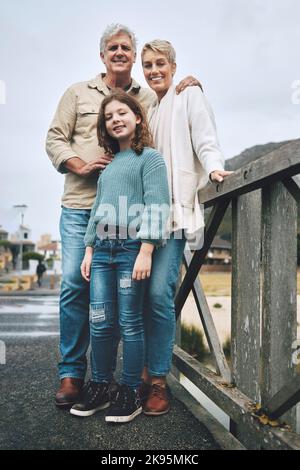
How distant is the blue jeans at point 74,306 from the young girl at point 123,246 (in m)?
0.17

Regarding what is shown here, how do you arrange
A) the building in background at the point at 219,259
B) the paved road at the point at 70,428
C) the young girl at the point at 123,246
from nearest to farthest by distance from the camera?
the paved road at the point at 70,428 < the young girl at the point at 123,246 < the building in background at the point at 219,259

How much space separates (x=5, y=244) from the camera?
64.9m

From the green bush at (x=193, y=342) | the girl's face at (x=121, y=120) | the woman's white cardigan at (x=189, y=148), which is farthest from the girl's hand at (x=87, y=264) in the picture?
the green bush at (x=193, y=342)

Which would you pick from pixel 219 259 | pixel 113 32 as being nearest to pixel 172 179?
pixel 113 32

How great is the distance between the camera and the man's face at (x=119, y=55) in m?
2.47

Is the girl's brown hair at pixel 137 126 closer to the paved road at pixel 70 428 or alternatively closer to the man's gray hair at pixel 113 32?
the man's gray hair at pixel 113 32

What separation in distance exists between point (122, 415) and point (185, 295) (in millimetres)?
926

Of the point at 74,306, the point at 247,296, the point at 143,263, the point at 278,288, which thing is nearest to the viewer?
the point at 278,288

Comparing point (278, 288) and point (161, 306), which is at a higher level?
point (278, 288)

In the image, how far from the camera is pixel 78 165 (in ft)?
7.97

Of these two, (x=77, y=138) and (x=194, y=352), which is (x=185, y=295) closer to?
(x=77, y=138)

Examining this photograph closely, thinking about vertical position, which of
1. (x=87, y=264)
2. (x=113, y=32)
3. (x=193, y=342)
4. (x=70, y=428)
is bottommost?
(x=193, y=342)

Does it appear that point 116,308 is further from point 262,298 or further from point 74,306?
point 262,298

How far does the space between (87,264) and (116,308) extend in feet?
0.81
